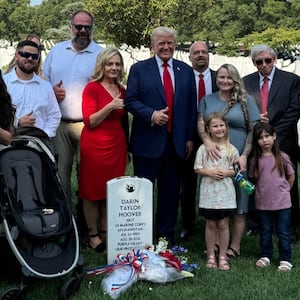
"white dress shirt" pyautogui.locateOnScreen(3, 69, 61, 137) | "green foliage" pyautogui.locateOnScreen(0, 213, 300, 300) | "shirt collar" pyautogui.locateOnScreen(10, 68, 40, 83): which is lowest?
"green foliage" pyautogui.locateOnScreen(0, 213, 300, 300)

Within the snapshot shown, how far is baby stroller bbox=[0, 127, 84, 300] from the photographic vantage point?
13.7 ft

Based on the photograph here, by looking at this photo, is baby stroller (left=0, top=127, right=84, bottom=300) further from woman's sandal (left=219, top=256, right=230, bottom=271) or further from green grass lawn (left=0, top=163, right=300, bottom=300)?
woman's sandal (left=219, top=256, right=230, bottom=271)

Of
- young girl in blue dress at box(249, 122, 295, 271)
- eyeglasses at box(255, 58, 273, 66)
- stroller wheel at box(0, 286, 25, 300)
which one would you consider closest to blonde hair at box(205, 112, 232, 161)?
young girl in blue dress at box(249, 122, 295, 271)

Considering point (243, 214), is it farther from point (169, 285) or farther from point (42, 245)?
point (42, 245)

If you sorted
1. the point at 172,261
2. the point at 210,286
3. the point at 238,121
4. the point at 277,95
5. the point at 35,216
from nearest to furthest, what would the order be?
the point at 35,216 → the point at 210,286 → the point at 172,261 → the point at 238,121 → the point at 277,95

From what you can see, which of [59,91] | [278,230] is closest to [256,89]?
[278,230]

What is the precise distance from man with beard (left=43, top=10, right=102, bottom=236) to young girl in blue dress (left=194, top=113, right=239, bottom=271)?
1324mm

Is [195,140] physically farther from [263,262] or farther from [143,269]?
[143,269]

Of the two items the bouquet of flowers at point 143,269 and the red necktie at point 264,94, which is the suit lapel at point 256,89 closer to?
the red necktie at point 264,94

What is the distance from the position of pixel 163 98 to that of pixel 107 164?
826mm

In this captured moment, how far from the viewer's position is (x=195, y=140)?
5.79 metres

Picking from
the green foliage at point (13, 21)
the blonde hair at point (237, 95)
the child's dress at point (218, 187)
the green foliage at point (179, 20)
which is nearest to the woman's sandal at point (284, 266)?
the child's dress at point (218, 187)

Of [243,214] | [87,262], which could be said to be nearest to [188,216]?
[243,214]

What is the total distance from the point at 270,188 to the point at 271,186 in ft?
0.07
